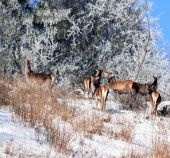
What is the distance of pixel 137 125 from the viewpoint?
13812mm

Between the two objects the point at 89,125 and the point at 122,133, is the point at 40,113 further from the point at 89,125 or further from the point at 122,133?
the point at 122,133

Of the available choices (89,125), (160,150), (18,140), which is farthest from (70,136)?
(89,125)

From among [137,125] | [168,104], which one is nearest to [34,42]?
[168,104]

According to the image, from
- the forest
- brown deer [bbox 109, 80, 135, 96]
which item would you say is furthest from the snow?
the forest

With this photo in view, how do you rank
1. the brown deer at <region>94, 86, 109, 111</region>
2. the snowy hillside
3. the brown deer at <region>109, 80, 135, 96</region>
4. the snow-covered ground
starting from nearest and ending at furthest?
the snow-covered ground < the snowy hillside < the brown deer at <region>94, 86, 109, 111</region> < the brown deer at <region>109, 80, 135, 96</region>

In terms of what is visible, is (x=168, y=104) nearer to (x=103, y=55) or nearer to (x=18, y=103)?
(x=18, y=103)

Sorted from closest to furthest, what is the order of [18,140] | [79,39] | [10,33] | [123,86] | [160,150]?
[18,140]
[160,150]
[123,86]
[10,33]
[79,39]

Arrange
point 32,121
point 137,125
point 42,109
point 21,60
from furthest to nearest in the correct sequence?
point 21,60 → point 137,125 → point 42,109 → point 32,121

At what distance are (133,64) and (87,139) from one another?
87.0 ft

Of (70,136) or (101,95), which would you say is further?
(101,95)

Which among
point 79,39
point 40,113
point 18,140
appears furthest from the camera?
point 79,39

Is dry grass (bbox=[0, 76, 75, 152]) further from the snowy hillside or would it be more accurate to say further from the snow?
the snow

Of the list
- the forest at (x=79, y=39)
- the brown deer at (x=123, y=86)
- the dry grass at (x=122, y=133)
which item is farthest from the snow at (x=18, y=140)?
the forest at (x=79, y=39)

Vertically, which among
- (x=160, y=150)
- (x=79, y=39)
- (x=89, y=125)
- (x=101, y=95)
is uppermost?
(x=79, y=39)
